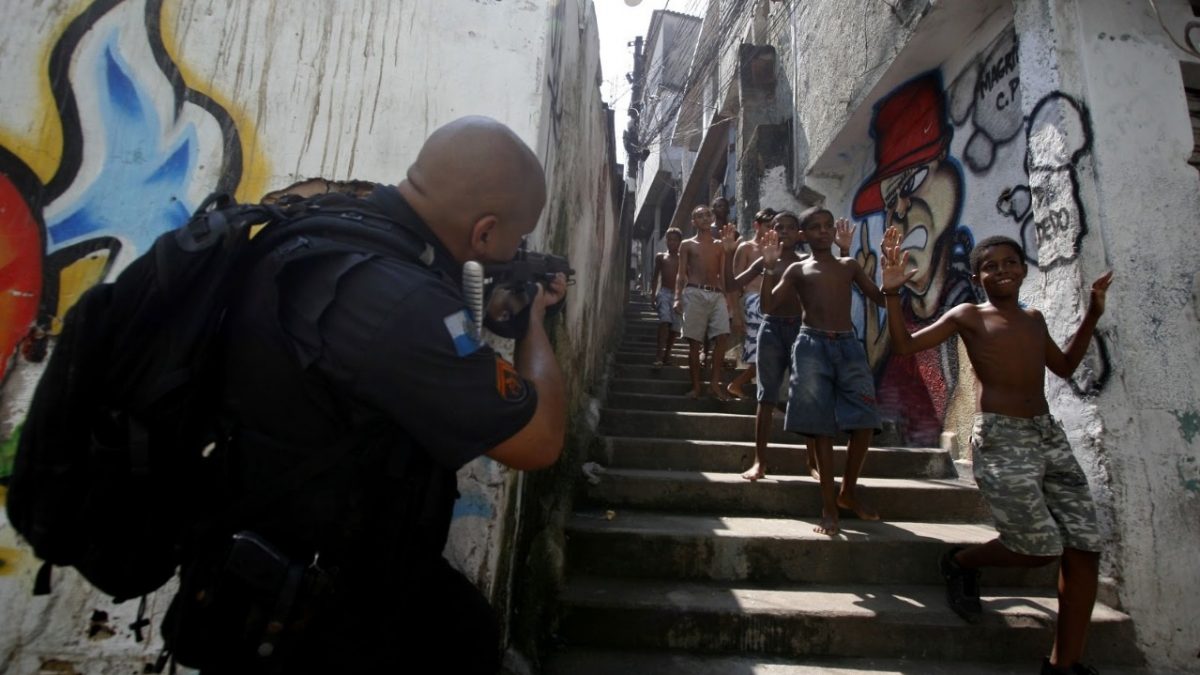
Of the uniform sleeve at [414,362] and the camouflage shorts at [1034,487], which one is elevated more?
the uniform sleeve at [414,362]

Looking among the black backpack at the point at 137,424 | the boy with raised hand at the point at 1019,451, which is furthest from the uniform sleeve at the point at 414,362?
the boy with raised hand at the point at 1019,451

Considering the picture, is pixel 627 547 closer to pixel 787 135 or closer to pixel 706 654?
pixel 706 654

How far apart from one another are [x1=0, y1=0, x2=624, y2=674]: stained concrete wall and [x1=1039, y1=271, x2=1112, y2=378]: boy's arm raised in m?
2.30

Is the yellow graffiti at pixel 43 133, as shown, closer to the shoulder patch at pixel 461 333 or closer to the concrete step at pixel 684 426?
the shoulder patch at pixel 461 333

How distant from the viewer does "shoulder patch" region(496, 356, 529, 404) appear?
1070mm

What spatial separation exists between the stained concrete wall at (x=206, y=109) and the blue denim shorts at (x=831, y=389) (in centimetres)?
173

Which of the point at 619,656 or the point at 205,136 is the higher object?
the point at 205,136

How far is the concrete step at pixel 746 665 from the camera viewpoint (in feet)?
7.47

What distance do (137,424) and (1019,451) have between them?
286cm

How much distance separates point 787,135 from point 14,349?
7584 millimetres

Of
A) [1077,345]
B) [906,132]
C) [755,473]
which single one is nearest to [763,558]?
[755,473]

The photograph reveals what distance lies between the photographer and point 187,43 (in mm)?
2158

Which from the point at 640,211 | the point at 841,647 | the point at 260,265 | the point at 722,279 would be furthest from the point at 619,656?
the point at 640,211

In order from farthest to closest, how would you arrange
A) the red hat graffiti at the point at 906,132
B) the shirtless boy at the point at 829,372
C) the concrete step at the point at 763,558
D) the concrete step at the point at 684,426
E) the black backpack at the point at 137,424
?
the red hat graffiti at the point at 906,132 < the concrete step at the point at 684,426 < the shirtless boy at the point at 829,372 < the concrete step at the point at 763,558 < the black backpack at the point at 137,424
